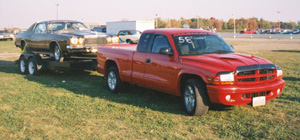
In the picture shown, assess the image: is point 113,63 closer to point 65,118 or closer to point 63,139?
point 65,118

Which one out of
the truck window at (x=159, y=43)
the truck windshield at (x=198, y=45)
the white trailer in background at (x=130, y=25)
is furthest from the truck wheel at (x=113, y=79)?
the white trailer in background at (x=130, y=25)

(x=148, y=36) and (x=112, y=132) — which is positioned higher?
(x=148, y=36)

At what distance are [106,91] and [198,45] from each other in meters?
3.32

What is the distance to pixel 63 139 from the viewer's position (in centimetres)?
539

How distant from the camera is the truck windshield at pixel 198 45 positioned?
716 centimetres

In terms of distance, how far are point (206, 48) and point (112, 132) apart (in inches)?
114

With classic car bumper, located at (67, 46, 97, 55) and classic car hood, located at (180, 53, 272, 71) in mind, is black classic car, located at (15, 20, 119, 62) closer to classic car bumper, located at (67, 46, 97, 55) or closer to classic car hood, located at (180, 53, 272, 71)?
classic car bumper, located at (67, 46, 97, 55)

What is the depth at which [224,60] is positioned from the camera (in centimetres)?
646

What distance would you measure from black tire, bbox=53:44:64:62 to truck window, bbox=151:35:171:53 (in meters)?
4.93

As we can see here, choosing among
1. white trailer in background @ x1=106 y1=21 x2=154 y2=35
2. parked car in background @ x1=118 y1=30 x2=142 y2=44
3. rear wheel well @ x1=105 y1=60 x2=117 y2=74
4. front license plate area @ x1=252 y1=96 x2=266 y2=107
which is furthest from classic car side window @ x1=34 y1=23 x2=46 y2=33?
white trailer in background @ x1=106 y1=21 x2=154 y2=35

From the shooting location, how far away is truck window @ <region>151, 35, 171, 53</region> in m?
7.49

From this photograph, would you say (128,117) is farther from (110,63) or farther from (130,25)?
(130,25)

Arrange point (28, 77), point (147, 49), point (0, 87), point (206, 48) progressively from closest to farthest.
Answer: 1. point (206, 48)
2. point (147, 49)
3. point (0, 87)
4. point (28, 77)

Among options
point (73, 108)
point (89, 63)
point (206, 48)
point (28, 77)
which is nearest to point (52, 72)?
point (28, 77)
